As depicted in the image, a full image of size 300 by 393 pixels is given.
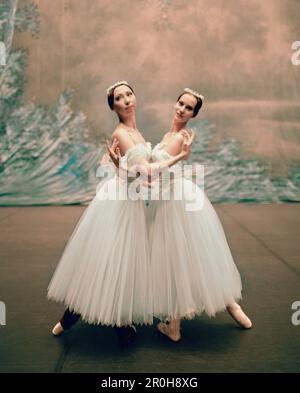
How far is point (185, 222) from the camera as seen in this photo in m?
2.18

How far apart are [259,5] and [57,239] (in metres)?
3.58

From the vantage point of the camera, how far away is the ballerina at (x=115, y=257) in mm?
2062

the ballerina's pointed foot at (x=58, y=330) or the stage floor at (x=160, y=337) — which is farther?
the ballerina's pointed foot at (x=58, y=330)

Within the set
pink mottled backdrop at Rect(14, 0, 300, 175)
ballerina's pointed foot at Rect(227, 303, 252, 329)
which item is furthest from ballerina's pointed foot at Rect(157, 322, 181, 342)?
pink mottled backdrop at Rect(14, 0, 300, 175)

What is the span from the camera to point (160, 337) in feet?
7.43

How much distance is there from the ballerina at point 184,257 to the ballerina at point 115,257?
2.0 inches

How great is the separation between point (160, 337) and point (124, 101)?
0.96 metres

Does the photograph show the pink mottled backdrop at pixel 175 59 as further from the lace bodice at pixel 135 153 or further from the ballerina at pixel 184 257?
the lace bodice at pixel 135 153

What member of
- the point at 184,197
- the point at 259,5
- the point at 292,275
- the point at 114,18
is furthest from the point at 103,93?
the point at 184,197

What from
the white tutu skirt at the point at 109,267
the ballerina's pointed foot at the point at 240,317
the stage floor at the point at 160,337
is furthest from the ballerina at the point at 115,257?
the ballerina's pointed foot at the point at 240,317

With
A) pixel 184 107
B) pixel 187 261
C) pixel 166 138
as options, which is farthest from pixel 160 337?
pixel 184 107

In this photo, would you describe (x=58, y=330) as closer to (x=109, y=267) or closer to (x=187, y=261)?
(x=109, y=267)

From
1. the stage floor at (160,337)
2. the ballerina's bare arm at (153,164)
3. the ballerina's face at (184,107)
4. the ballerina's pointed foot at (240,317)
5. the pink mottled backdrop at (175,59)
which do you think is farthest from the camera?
the pink mottled backdrop at (175,59)

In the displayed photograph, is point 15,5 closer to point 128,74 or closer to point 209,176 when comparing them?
point 128,74
